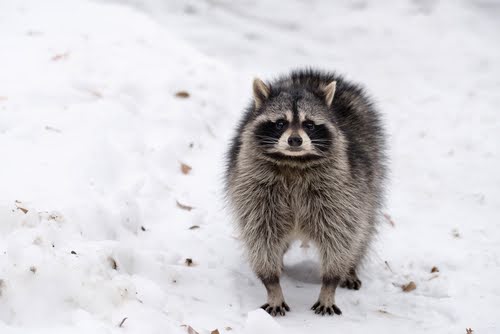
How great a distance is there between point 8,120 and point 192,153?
139cm

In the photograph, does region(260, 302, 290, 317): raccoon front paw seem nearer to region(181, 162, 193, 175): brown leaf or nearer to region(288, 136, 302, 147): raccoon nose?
region(288, 136, 302, 147): raccoon nose

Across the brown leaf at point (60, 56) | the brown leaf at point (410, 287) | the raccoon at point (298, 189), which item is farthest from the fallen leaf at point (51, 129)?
the brown leaf at point (410, 287)

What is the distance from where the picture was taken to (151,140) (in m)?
4.66

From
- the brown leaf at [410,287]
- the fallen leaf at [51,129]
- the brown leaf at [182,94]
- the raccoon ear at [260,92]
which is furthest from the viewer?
the brown leaf at [182,94]

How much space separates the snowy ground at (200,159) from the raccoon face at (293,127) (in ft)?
2.70

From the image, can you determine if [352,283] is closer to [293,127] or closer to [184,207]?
[293,127]

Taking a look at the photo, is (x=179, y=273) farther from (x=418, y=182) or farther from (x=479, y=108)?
(x=479, y=108)

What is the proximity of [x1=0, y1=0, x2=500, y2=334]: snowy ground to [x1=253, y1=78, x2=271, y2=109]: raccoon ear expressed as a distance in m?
0.98

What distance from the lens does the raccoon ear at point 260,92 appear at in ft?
11.0

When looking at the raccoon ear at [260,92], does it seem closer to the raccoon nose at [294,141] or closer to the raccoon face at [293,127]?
the raccoon face at [293,127]

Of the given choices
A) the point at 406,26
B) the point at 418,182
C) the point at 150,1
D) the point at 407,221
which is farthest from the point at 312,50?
the point at 407,221

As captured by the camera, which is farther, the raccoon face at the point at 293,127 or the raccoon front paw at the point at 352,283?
the raccoon front paw at the point at 352,283

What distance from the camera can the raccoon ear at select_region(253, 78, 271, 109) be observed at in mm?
3365

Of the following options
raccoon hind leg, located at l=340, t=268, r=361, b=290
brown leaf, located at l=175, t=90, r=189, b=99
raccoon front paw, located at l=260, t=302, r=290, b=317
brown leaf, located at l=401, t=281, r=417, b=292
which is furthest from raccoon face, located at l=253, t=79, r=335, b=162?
brown leaf, located at l=175, t=90, r=189, b=99
